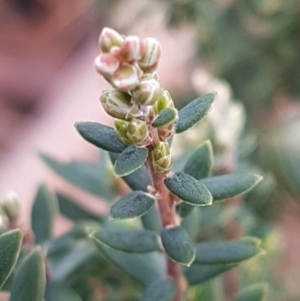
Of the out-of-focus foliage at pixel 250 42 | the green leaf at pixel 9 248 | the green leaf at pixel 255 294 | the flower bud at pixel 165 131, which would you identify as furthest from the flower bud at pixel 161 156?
the out-of-focus foliage at pixel 250 42

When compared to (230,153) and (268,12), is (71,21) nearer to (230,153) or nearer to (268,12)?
(268,12)

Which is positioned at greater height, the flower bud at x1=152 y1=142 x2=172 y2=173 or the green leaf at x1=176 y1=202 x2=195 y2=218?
the flower bud at x1=152 y1=142 x2=172 y2=173

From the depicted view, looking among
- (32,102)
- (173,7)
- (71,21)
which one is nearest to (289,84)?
(173,7)

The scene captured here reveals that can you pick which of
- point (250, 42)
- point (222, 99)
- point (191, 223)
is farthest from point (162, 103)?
point (250, 42)

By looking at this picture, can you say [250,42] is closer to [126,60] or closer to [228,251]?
[228,251]

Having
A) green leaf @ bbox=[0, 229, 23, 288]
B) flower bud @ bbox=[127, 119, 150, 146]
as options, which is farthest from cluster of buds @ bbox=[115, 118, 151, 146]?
green leaf @ bbox=[0, 229, 23, 288]

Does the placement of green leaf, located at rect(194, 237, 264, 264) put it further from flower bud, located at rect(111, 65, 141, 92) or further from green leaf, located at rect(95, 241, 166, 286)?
flower bud, located at rect(111, 65, 141, 92)
